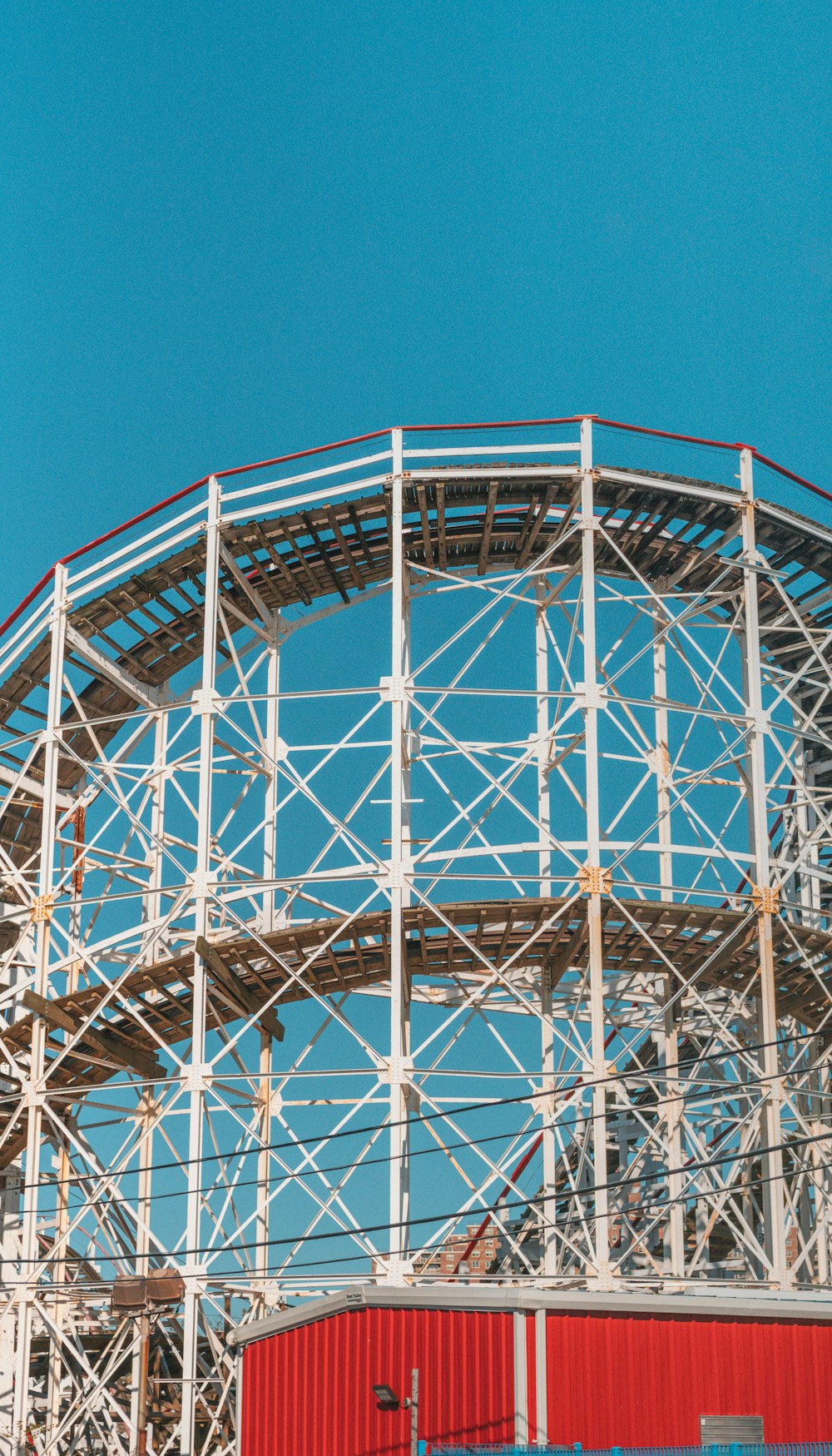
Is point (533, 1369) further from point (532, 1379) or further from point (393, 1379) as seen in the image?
point (393, 1379)

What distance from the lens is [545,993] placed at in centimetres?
3369

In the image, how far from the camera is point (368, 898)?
1212 inches

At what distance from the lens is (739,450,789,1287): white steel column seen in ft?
96.6

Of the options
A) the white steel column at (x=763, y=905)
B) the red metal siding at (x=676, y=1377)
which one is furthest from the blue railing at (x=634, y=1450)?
the white steel column at (x=763, y=905)

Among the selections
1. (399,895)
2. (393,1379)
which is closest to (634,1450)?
(393,1379)

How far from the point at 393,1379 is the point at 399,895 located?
9026mm

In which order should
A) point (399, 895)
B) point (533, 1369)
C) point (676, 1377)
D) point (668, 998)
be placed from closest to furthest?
point (533, 1369)
point (676, 1377)
point (399, 895)
point (668, 998)

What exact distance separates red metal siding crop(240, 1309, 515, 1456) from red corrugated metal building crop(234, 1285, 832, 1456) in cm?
2

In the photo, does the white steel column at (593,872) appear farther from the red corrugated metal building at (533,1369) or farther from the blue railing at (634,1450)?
the blue railing at (634,1450)

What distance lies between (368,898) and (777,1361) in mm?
10549

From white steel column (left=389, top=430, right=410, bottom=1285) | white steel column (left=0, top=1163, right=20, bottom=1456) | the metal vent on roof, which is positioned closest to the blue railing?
the metal vent on roof

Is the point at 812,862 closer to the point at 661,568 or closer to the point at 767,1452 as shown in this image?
the point at 661,568

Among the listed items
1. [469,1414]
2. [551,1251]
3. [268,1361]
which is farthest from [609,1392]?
[551,1251]

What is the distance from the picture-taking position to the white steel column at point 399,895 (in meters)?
28.6
